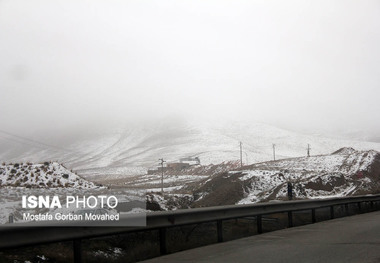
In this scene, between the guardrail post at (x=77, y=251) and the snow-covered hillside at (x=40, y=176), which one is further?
the snow-covered hillside at (x=40, y=176)

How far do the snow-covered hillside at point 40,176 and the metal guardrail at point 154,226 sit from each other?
24529 millimetres

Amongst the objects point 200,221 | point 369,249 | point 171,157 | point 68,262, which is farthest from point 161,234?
point 171,157

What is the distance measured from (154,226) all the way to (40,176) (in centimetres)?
2997

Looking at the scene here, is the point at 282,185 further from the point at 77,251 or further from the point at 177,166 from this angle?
the point at 177,166

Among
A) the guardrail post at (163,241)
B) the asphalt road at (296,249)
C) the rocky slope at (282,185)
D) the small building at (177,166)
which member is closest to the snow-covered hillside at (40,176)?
the rocky slope at (282,185)

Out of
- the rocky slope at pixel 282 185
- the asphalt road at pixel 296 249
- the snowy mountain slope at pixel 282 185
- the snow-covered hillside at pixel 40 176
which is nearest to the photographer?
the asphalt road at pixel 296 249

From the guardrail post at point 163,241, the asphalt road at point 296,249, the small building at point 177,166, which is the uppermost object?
the guardrail post at point 163,241

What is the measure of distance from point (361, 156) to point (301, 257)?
72530 mm

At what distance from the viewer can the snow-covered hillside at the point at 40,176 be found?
116ft

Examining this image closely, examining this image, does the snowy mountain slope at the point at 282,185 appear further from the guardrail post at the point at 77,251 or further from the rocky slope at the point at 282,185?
the guardrail post at the point at 77,251

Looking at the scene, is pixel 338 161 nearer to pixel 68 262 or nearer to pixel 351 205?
pixel 351 205

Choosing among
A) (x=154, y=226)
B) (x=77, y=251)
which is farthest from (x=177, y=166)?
(x=77, y=251)

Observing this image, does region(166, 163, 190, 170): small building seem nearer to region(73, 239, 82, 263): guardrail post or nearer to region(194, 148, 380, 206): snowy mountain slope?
region(194, 148, 380, 206): snowy mountain slope

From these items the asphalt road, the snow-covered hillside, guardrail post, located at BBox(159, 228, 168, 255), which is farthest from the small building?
guardrail post, located at BBox(159, 228, 168, 255)
